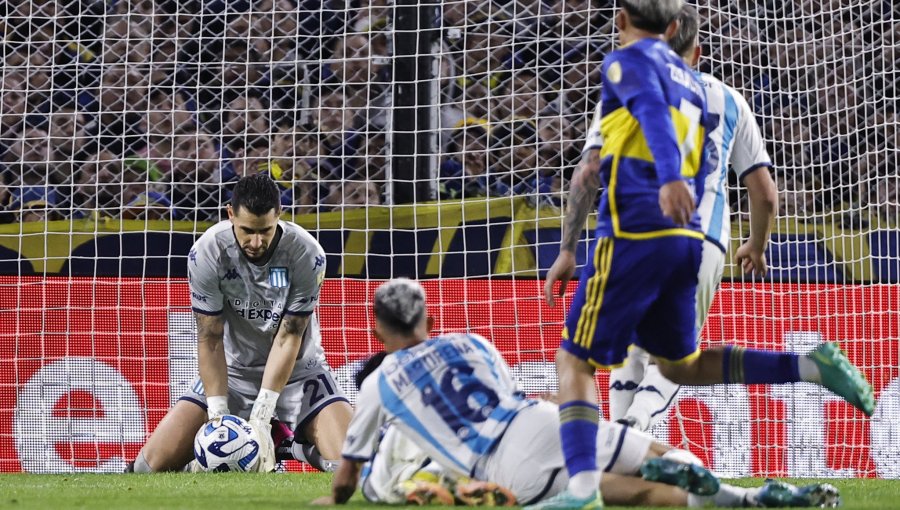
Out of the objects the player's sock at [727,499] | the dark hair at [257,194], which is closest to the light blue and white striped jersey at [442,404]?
the player's sock at [727,499]

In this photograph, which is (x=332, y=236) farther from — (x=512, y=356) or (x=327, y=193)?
(x=512, y=356)

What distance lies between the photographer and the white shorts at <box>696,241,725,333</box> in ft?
14.3

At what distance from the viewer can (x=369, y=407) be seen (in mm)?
3990

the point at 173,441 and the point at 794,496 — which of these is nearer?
the point at 794,496

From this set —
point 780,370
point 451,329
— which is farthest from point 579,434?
point 451,329

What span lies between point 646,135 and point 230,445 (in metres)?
3.33

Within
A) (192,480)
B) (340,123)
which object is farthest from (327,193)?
(192,480)

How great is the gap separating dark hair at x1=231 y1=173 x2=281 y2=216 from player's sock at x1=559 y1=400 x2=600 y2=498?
107 inches

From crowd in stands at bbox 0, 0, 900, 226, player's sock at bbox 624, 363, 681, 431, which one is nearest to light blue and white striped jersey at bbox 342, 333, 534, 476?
player's sock at bbox 624, 363, 681, 431

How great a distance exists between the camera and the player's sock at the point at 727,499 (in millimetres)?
3770

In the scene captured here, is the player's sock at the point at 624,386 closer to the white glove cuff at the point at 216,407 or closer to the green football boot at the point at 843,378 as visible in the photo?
the green football boot at the point at 843,378

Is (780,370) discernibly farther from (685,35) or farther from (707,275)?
(685,35)

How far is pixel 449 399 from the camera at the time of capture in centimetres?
394

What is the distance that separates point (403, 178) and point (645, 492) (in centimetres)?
421
